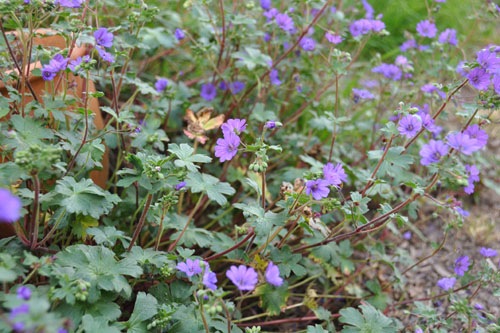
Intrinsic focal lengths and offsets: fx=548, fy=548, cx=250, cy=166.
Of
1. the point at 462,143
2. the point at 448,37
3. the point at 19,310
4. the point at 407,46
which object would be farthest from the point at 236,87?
the point at 19,310

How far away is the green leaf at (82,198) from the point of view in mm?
1858

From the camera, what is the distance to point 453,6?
5000mm

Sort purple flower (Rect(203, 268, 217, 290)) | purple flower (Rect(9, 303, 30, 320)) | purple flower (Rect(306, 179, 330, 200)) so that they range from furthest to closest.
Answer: purple flower (Rect(306, 179, 330, 200))
purple flower (Rect(203, 268, 217, 290))
purple flower (Rect(9, 303, 30, 320))

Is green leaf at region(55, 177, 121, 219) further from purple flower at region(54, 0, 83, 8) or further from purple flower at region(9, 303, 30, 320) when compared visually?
purple flower at region(54, 0, 83, 8)

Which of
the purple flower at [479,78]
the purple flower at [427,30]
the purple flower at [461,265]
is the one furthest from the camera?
the purple flower at [427,30]

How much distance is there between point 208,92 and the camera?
3059 mm

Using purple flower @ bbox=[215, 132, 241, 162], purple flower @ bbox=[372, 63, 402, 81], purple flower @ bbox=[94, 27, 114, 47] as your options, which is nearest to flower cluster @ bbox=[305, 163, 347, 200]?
purple flower @ bbox=[215, 132, 241, 162]

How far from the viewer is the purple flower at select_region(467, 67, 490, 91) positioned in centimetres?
211

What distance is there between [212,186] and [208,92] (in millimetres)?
1077

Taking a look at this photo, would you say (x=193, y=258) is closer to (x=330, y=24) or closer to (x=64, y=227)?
(x=64, y=227)

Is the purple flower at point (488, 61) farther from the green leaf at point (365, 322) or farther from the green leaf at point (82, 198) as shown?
the green leaf at point (82, 198)

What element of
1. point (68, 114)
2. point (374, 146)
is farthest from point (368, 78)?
point (68, 114)

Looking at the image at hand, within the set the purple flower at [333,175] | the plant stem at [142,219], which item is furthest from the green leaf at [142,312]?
the purple flower at [333,175]

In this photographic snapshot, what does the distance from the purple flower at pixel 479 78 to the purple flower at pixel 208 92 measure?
141 centimetres
